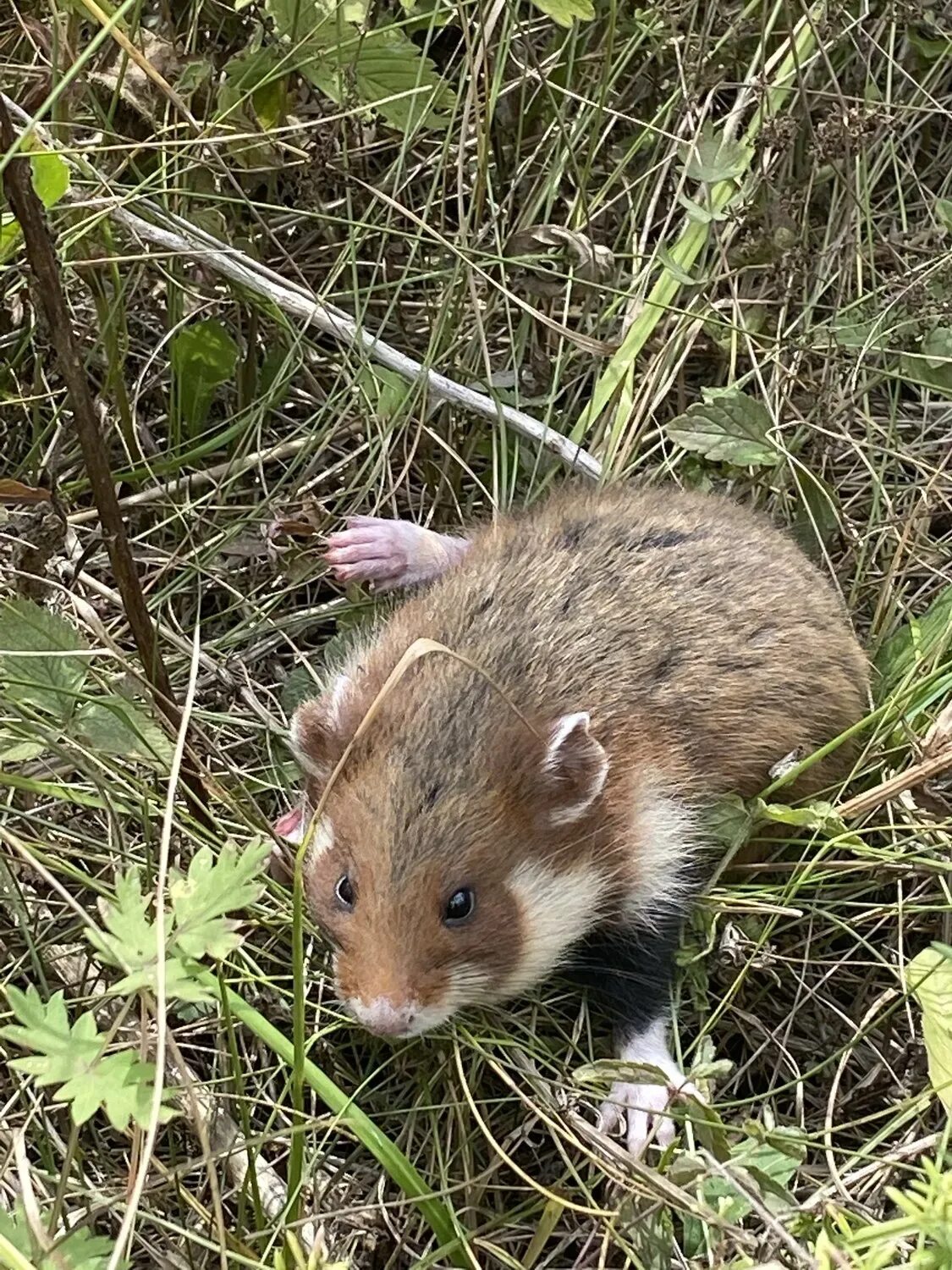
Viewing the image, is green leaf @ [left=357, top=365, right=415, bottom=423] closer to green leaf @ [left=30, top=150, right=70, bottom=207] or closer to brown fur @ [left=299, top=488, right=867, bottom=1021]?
brown fur @ [left=299, top=488, right=867, bottom=1021]

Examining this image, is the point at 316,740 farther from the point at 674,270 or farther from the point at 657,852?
the point at 674,270

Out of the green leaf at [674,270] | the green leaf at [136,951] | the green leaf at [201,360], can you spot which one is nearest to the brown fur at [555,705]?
the green leaf at [674,270]

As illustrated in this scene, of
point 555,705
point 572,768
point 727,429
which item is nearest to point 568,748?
point 572,768

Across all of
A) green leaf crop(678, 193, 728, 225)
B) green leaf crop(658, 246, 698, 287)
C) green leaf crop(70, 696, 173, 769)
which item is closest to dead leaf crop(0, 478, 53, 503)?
green leaf crop(70, 696, 173, 769)

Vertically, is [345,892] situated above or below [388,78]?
below

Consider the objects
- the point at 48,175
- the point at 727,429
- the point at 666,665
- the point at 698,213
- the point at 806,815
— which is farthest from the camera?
the point at 698,213

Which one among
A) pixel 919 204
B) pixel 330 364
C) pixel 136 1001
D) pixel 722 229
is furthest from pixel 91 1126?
pixel 919 204

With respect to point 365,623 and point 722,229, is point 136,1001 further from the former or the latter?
point 722,229
